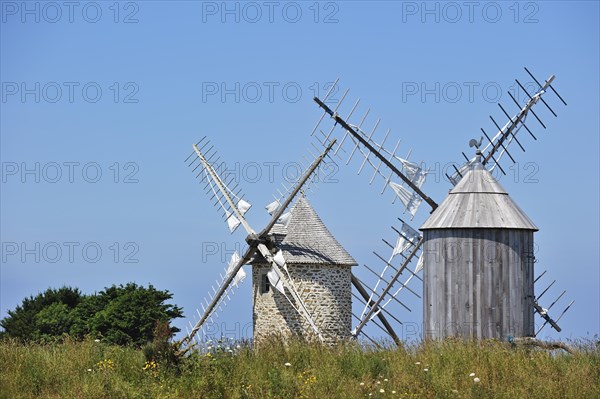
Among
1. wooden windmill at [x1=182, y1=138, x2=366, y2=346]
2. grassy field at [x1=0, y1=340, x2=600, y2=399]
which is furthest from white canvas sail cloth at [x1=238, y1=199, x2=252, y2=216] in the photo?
grassy field at [x1=0, y1=340, x2=600, y2=399]

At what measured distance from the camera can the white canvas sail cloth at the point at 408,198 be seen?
96.4 feet

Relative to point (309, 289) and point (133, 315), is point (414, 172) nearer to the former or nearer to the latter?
point (309, 289)

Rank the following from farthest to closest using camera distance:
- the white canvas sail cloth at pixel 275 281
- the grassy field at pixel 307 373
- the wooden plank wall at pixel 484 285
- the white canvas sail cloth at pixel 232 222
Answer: the white canvas sail cloth at pixel 232 222 → the white canvas sail cloth at pixel 275 281 → the wooden plank wall at pixel 484 285 → the grassy field at pixel 307 373

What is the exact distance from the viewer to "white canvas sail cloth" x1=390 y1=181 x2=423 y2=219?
29375 millimetres

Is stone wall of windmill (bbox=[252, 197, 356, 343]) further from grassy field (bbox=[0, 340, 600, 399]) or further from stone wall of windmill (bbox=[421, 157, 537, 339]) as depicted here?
grassy field (bbox=[0, 340, 600, 399])

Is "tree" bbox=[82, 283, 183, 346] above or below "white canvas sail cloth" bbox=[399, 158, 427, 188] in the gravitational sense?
below

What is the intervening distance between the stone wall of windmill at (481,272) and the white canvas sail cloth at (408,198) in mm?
6287

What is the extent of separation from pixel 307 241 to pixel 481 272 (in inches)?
423

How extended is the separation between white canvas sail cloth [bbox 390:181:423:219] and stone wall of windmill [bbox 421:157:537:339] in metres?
6.29

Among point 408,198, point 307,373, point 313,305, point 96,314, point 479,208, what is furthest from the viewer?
point 96,314

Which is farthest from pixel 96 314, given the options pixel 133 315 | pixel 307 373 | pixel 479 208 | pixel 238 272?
pixel 307 373

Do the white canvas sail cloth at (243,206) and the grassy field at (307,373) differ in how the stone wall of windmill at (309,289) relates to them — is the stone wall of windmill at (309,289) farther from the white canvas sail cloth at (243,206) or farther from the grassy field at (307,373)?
the grassy field at (307,373)

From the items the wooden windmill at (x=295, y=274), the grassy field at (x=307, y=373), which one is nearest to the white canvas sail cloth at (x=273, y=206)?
the wooden windmill at (x=295, y=274)

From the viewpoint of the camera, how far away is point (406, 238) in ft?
97.6
